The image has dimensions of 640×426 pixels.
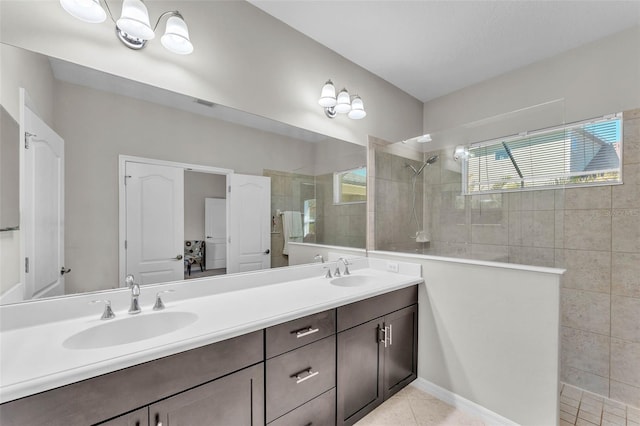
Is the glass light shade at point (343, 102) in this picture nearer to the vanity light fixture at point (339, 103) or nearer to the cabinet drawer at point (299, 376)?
the vanity light fixture at point (339, 103)

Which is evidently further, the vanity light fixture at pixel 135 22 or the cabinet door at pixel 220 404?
the vanity light fixture at pixel 135 22

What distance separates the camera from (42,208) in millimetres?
1162

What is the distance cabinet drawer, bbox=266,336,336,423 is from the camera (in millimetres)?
1263

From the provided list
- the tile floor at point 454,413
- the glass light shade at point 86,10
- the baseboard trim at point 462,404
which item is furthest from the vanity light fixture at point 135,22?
the baseboard trim at point 462,404

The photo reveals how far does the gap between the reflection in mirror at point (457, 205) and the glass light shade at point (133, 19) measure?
1.91 m

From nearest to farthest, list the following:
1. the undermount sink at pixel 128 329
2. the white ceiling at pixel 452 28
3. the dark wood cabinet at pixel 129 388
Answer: the dark wood cabinet at pixel 129 388 → the undermount sink at pixel 128 329 → the white ceiling at pixel 452 28

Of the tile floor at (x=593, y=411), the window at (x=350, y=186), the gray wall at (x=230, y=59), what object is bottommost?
the tile floor at (x=593, y=411)

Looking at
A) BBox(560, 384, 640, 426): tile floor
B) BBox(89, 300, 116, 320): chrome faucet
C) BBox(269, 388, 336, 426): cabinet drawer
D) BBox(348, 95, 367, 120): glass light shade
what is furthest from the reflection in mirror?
BBox(89, 300, 116, 320): chrome faucet

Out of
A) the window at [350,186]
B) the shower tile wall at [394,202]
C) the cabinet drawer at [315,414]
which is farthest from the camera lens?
the shower tile wall at [394,202]

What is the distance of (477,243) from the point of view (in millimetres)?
2047

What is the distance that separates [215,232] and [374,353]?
4.11ft

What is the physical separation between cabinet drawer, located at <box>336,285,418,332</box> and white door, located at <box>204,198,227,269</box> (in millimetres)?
762

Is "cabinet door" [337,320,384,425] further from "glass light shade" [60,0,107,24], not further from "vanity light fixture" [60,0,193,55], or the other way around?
"glass light shade" [60,0,107,24]

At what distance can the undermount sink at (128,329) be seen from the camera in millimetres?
1098
